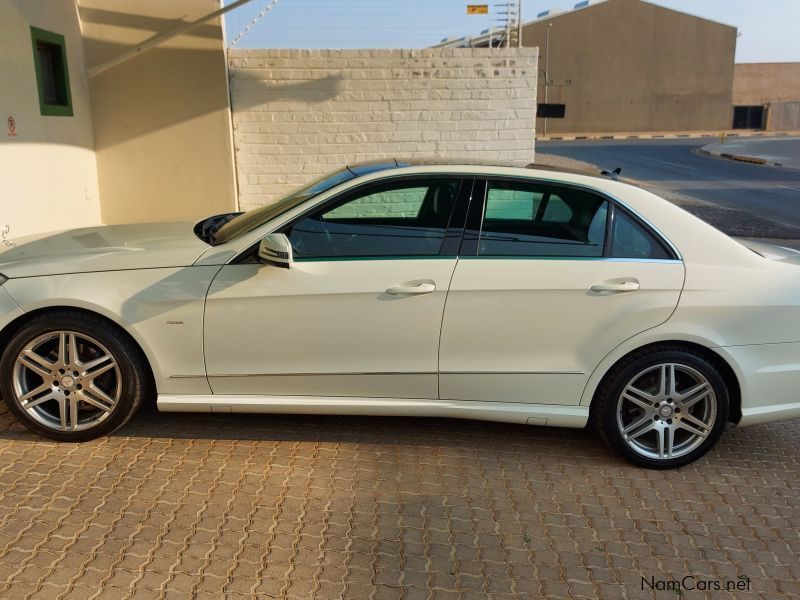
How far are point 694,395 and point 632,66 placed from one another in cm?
5473

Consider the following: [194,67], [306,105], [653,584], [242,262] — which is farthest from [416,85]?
[653,584]

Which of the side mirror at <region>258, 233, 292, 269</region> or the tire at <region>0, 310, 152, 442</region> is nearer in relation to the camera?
the side mirror at <region>258, 233, 292, 269</region>

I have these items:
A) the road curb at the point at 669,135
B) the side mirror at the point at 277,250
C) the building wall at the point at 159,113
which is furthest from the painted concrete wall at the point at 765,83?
the side mirror at the point at 277,250

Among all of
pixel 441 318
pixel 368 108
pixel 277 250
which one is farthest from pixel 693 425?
pixel 368 108

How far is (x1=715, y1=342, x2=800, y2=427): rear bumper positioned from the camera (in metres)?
4.00

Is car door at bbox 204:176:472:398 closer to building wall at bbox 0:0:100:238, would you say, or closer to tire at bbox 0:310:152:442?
tire at bbox 0:310:152:442

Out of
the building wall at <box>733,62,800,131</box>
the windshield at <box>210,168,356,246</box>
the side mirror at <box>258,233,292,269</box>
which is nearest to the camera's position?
the side mirror at <box>258,233,292,269</box>

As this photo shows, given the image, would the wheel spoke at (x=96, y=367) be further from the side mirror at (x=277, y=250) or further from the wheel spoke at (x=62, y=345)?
the side mirror at (x=277, y=250)

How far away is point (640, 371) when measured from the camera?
4035mm

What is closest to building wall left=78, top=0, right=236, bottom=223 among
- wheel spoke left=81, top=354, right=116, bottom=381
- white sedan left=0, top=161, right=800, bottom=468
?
white sedan left=0, top=161, right=800, bottom=468

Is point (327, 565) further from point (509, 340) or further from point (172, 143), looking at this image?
point (172, 143)

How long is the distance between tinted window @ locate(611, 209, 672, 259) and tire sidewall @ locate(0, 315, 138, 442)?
8.78ft

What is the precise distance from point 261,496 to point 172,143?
23.2ft

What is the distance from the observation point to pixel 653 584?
3.15 m
